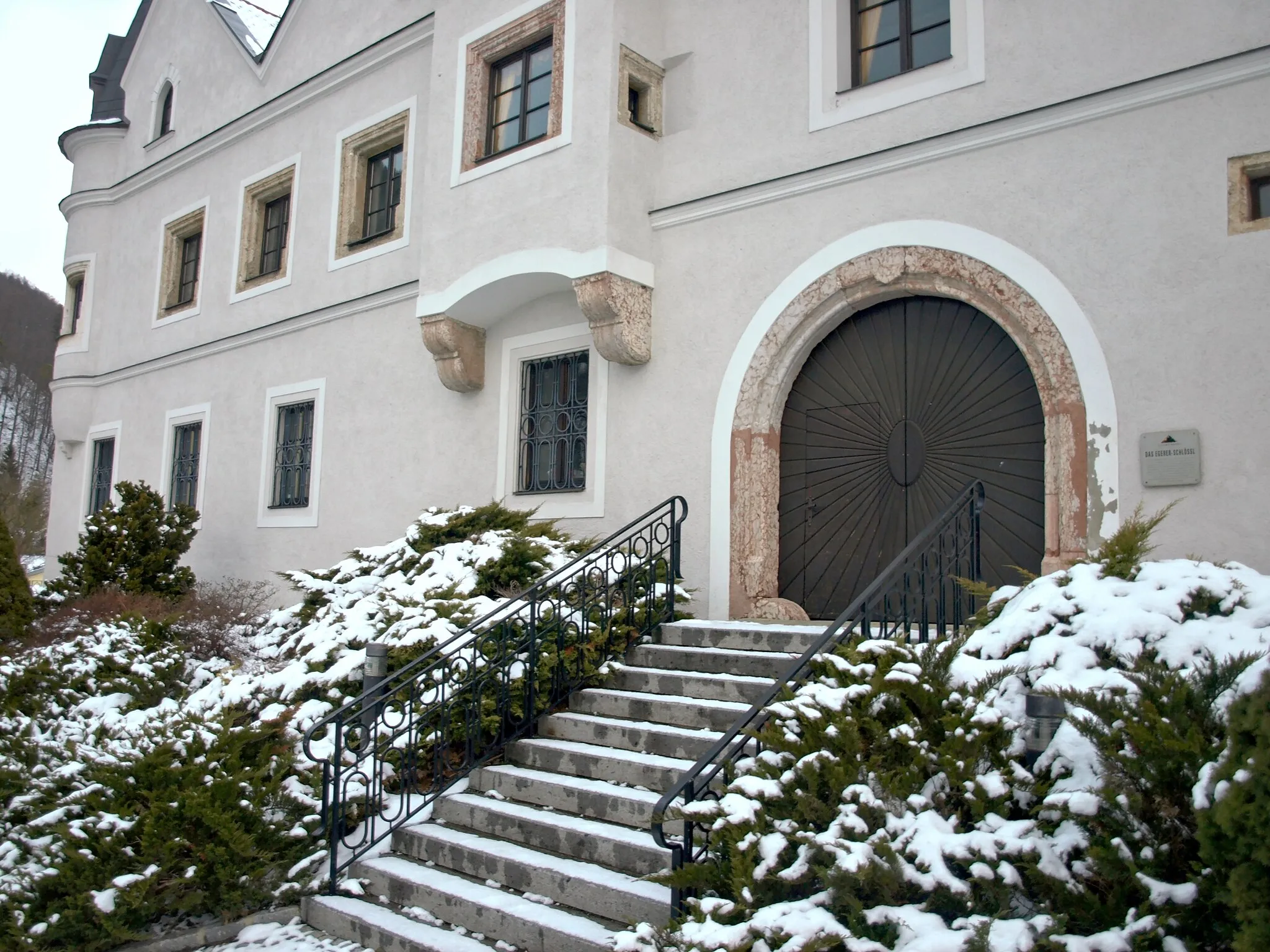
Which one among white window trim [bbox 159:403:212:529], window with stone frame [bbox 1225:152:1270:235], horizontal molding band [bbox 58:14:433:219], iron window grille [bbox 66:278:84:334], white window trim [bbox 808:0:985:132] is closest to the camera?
window with stone frame [bbox 1225:152:1270:235]

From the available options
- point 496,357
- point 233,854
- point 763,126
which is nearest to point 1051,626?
point 233,854

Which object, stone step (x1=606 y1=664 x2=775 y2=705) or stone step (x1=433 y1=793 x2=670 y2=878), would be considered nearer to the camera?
stone step (x1=433 y1=793 x2=670 y2=878)

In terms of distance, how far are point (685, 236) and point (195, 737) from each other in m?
5.11

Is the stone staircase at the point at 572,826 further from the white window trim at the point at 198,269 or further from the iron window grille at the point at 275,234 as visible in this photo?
the white window trim at the point at 198,269

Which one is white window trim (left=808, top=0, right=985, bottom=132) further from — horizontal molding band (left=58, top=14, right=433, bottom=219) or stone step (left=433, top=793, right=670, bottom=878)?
stone step (left=433, top=793, right=670, bottom=878)

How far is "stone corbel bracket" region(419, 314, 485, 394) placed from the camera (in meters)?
9.81

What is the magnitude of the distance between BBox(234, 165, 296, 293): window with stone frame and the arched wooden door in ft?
26.0

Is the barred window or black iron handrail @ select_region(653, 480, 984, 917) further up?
the barred window

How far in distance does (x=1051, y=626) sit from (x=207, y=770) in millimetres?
4278

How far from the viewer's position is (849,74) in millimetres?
7930

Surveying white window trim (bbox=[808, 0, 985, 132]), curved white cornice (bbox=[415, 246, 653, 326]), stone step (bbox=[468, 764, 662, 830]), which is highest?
white window trim (bbox=[808, 0, 985, 132])

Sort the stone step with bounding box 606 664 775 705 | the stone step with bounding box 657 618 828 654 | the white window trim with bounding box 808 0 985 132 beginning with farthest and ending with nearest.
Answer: the white window trim with bounding box 808 0 985 132 < the stone step with bounding box 657 618 828 654 < the stone step with bounding box 606 664 775 705

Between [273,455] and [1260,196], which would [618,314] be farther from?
[273,455]

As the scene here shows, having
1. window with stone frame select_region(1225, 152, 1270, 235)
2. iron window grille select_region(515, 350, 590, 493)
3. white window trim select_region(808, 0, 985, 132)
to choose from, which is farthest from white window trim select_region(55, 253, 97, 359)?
window with stone frame select_region(1225, 152, 1270, 235)
